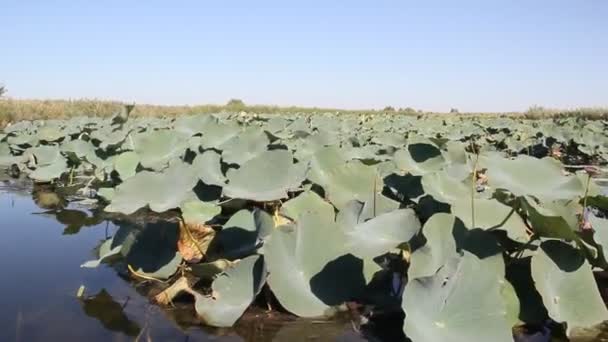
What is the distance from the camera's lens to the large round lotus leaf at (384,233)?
1455 millimetres

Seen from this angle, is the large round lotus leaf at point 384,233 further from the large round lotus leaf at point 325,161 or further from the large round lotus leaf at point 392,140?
the large round lotus leaf at point 392,140

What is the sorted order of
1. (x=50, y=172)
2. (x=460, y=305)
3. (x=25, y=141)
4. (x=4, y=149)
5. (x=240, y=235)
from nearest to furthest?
(x=460, y=305) < (x=240, y=235) < (x=50, y=172) < (x=4, y=149) < (x=25, y=141)

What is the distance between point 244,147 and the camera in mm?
2701

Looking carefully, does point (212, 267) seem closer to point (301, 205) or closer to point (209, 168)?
point (301, 205)

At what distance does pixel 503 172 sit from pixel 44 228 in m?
2.74

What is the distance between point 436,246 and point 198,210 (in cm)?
102

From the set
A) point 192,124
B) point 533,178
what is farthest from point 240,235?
point 192,124

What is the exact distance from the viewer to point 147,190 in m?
1.99

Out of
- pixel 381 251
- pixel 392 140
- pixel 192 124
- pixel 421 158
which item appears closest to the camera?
pixel 381 251

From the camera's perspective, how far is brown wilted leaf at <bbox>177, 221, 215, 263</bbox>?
6.56 ft

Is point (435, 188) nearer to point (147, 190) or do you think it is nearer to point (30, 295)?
point (147, 190)

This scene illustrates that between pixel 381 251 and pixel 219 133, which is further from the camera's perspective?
pixel 219 133

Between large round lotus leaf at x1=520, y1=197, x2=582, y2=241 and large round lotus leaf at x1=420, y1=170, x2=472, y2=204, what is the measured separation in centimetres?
30

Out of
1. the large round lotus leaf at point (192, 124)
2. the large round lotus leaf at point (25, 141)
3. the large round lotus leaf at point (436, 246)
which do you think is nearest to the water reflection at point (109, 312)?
the large round lotus leaf at point (436, 246)
